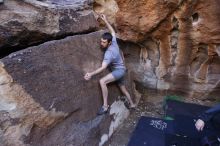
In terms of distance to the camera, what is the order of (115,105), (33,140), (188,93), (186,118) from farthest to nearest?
(188,93) < (186,118) < (115,105) < (33,140)

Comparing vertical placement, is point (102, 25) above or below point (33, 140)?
above

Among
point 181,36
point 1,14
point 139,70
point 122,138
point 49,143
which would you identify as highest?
point 1,14

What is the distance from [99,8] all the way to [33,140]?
2661 mm

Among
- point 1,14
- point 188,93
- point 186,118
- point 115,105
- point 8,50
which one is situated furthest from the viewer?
point 188,93

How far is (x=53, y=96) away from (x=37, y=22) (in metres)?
1.23

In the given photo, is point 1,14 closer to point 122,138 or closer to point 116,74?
point 116,74

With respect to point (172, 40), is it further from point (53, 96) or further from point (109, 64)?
point (53, 96)

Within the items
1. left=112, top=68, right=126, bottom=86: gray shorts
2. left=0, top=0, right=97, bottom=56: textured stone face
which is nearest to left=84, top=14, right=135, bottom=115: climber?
left=112, top=68, right=126, bottom=86: gray shorts

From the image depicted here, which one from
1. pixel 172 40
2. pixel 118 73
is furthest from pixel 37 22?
pixel 172 40

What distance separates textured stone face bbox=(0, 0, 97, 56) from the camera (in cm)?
416

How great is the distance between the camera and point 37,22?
4379 millimetres

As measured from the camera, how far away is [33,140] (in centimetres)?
349

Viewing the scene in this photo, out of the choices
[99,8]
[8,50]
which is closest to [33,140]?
[8,50]

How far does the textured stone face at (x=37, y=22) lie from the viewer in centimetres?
416
